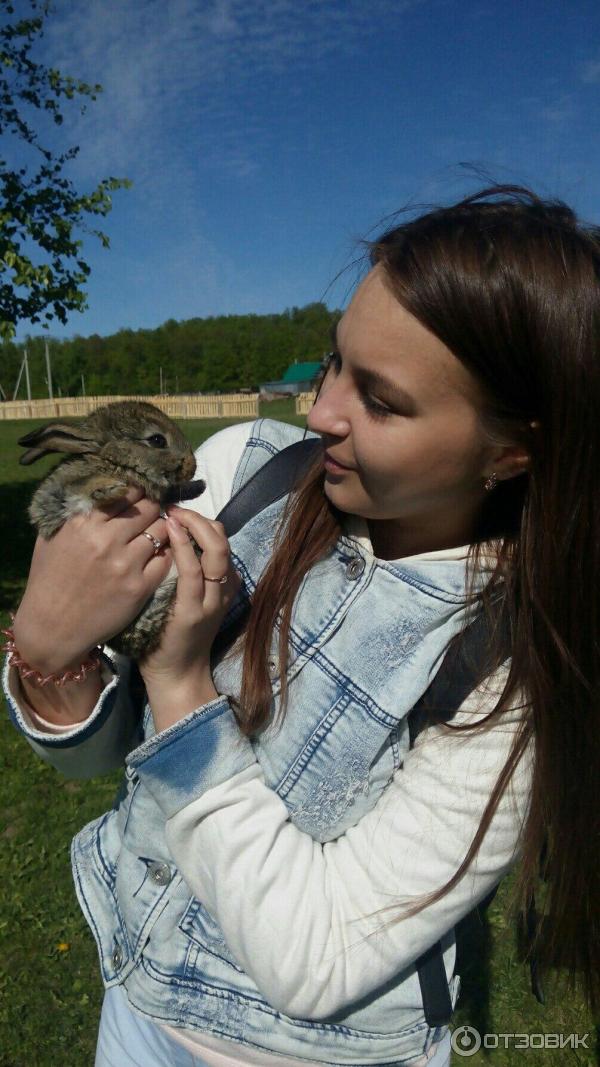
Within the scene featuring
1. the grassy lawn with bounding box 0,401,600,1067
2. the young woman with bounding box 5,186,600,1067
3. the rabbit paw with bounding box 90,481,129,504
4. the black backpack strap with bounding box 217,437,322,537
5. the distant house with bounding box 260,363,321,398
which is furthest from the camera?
the distant house with bounding box 260,363,321,398

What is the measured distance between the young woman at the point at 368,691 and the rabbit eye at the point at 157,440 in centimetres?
43

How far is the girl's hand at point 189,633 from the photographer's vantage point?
5.77 feet

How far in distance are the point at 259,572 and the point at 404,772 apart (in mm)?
709

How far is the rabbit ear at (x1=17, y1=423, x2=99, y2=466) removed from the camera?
2031mm

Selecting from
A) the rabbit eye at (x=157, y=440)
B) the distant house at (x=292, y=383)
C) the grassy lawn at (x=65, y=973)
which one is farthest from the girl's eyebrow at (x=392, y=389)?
the distant house at (x=292, y=383)

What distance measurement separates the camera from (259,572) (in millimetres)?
2154

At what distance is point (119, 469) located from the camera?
219 centimetres

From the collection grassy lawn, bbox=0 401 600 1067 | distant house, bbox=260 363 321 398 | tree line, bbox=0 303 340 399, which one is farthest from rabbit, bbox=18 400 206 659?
distant house, bbox=260 363 321 398

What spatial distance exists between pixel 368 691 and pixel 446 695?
8.0 inches

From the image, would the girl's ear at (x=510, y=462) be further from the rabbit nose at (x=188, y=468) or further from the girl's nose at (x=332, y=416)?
the rabbit nose at (x=188, y=468)

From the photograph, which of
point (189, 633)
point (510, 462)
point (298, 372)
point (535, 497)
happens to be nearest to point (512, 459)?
point (510, 462)

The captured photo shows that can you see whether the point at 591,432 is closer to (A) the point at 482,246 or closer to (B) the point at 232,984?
(A) the point at 482,246

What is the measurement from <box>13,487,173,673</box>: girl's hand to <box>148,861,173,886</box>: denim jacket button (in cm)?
59

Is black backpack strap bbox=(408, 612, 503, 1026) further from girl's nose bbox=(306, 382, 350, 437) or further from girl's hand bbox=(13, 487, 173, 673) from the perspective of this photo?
girl's hand bbox=(13, 487, 173, 673)
